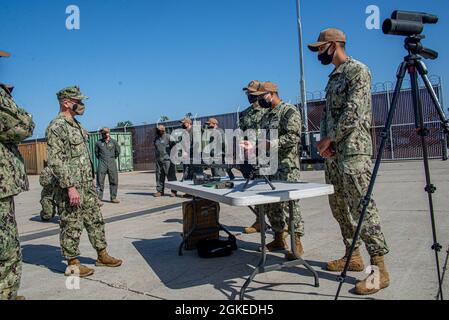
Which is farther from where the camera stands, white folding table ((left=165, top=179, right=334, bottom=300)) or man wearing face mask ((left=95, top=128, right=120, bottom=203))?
man wearing face mask ((left=95, top=128, right=120, bottom=203))

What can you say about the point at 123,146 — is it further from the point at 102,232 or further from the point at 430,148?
the point at 102,232

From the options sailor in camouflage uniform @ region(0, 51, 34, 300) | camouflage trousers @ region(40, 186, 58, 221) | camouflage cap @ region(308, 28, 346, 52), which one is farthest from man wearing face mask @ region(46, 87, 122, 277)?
camouflage trousers @ region(40, 186, 58, 221)

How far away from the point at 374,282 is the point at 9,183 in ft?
9.74

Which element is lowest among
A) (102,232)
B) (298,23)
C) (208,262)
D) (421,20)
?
(208,262)

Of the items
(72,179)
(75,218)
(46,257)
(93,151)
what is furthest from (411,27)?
(93,151)

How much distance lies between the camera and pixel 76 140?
4.28 m

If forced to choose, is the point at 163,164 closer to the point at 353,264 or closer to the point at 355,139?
the point at 353,264

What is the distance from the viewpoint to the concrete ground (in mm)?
3508

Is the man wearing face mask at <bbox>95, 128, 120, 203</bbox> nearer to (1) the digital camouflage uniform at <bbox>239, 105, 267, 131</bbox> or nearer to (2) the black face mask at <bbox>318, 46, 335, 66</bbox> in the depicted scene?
(1) the digital camouflage uniform at <bbox>239, 105, 267, 131</bbox>

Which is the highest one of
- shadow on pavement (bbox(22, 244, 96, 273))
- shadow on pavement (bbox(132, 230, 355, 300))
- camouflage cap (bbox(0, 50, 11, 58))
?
camouflage cap (bbox(0, 50, 11, 58))

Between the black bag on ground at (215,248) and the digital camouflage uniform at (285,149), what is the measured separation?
0.60 m

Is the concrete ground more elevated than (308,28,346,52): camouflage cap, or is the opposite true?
(308,28,346,52): camouflage cap
